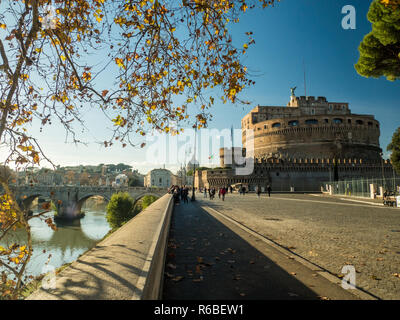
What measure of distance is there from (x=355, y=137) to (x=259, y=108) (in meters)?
26.5

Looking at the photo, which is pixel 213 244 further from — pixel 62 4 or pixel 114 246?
pixel 62 4

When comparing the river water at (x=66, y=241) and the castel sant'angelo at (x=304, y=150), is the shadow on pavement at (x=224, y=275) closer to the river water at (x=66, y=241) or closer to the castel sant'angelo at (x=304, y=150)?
the river water at (x=66, y=241)

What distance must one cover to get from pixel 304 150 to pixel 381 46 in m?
52.9

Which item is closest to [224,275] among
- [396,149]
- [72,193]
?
[396,149]

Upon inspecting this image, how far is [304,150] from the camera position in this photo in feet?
202

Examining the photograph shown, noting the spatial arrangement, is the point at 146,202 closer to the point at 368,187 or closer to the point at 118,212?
the point at 118,212

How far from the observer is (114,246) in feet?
12.3

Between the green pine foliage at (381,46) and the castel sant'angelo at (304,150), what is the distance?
1544 inches

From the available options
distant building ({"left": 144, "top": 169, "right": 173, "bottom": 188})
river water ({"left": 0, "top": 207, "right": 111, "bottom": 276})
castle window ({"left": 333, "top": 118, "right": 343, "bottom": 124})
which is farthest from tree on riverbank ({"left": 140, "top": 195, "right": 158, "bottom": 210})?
distant building ({"left": 144, "top": 169, "right": 173, "bottom": 188})

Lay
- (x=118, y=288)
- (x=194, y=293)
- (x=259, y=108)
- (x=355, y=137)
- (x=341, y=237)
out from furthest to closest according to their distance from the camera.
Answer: (x=259, y=108)
(x=355, y=137)
(x=341, y=237)
(x=194, y=293)
(x=118, y=288)

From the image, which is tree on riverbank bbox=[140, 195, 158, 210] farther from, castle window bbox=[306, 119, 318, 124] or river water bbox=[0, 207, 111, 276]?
castle window bbox=[306, 119, 318, 124]

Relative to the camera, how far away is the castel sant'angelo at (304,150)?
175ft

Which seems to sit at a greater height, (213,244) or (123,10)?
(123,10)

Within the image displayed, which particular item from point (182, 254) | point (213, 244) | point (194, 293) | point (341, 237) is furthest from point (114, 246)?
point (341, 237)
